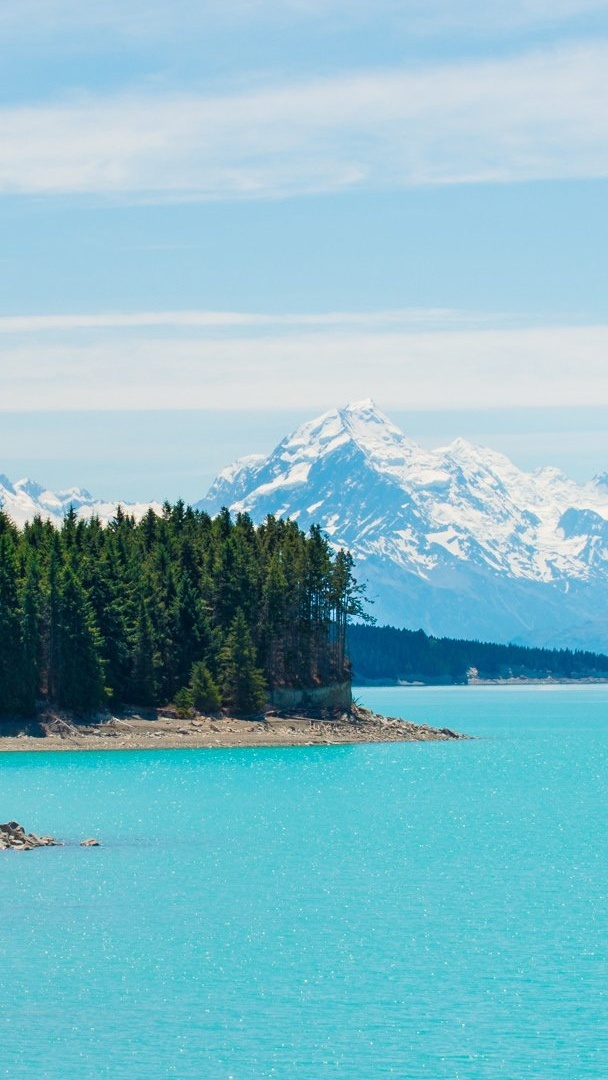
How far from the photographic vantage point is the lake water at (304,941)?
3625cm

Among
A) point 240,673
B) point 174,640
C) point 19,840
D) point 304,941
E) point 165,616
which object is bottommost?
point 304,941

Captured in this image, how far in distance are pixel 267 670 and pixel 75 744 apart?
87.1ft

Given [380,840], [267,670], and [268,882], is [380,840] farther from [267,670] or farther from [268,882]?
[267,670]

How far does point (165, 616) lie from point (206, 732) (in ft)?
41.8

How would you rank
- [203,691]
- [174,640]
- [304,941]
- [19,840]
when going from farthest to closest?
[174,640]
[203,691]
[19,840]
[304,941]

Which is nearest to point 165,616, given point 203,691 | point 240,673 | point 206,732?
point 203,691

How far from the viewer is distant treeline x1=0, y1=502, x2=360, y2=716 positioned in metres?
127

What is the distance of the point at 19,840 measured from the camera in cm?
6494

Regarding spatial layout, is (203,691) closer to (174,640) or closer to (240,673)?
(240,673)

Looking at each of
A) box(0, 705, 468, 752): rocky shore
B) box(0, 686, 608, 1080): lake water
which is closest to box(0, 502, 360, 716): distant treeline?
box(0, 705, 468, 752): rocky shore

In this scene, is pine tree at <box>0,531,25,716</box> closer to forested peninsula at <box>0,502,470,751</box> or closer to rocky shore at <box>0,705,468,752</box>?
forested peninsula at <box>0,502,470,751</box>

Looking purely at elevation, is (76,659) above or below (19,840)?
above

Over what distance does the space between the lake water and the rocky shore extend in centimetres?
3340

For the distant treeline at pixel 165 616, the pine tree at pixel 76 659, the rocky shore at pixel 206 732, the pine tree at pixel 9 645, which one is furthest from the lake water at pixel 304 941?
the distant treeline at pixel 165 616
